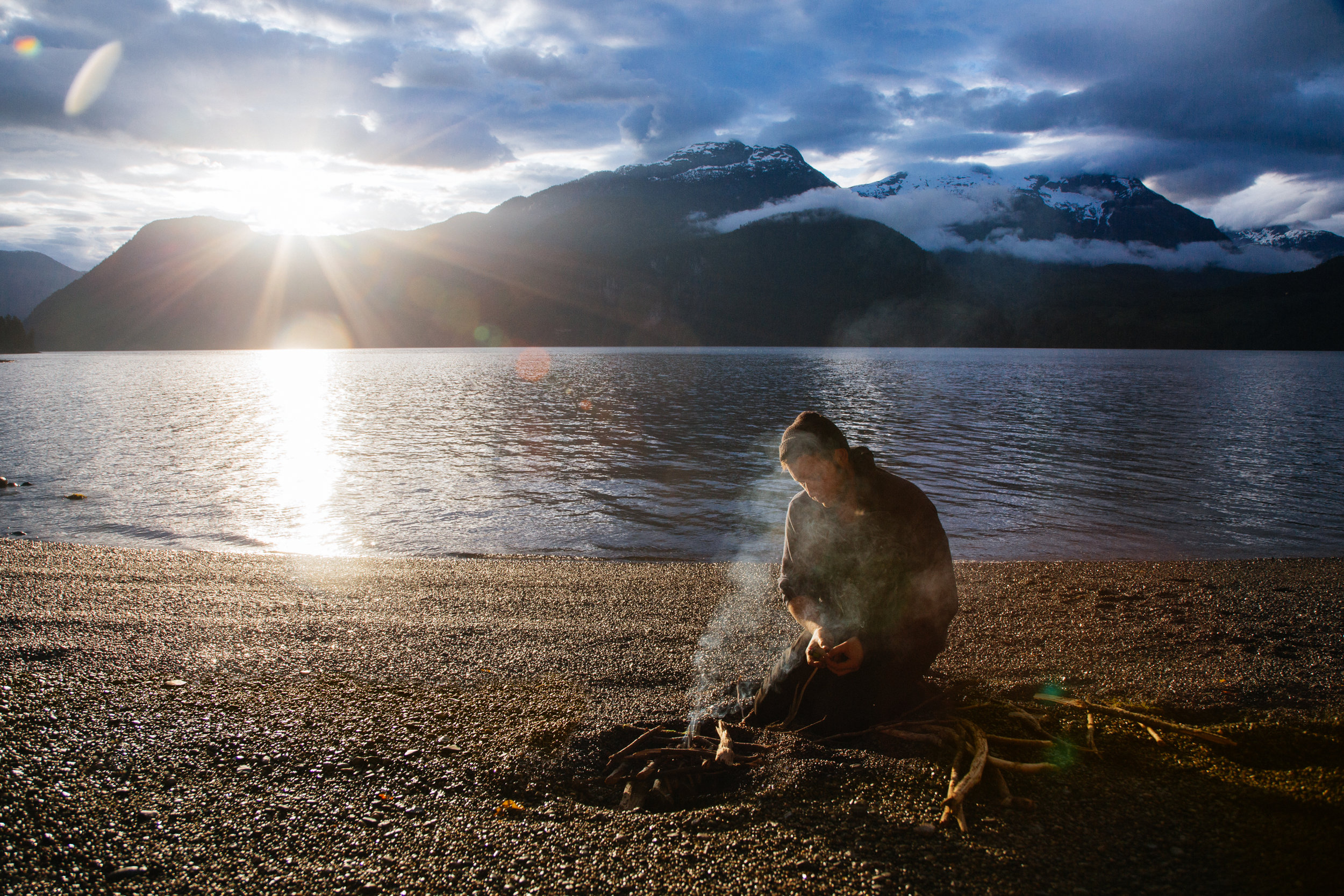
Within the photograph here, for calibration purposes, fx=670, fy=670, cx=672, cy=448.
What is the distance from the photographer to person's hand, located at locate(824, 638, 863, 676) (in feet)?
13.1

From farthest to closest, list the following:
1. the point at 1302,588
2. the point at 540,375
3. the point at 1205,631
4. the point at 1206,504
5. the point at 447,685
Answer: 1. the point at 540,375
2. the point at 1206,504
3. the point at 1302,588
4. the point at 1205,631
5. the point at 447,685

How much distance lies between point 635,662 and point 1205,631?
557 centimetres

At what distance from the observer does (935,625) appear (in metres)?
4.15

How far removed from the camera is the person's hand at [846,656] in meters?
3.99

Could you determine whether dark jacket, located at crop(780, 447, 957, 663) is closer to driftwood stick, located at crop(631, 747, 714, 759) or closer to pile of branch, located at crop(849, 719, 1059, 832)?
pile of branch, located at crop(849, 719, 1059, 832)

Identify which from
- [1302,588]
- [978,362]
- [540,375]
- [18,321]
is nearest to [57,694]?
[1302,588]

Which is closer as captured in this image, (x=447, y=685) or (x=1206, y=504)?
(x=447, y=685)

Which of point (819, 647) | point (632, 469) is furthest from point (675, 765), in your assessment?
point (632, 469)

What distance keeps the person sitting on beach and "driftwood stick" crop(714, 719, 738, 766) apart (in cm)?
37

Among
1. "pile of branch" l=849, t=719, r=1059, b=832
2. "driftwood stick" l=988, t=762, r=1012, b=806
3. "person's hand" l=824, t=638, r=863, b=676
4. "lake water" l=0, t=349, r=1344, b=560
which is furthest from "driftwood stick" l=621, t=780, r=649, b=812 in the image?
"lake water" l=0, t=349, r=1344, b=560

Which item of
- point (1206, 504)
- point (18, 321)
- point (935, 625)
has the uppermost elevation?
point (18, 321)

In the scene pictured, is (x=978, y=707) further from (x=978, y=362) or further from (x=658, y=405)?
(x=978, y=362)

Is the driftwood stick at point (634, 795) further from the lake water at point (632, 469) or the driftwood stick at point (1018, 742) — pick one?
the lake water at point (632, 469)

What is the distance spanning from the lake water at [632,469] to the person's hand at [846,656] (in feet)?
22.9
